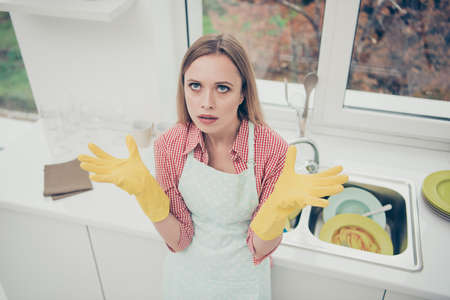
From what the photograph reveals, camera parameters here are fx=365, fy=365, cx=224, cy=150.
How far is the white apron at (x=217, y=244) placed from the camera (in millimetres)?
913

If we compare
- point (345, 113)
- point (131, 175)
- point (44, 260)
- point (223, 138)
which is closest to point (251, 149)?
point (223, 138)

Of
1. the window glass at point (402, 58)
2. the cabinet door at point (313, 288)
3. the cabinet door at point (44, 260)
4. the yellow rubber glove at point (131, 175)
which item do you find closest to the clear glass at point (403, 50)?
the window glass at point (402, 58)

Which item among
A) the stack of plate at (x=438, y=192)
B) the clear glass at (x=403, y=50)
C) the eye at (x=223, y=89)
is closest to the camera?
the eye at (x=223, y=89)

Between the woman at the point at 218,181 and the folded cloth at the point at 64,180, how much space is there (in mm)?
448

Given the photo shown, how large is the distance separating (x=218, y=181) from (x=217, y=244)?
200 millimetres

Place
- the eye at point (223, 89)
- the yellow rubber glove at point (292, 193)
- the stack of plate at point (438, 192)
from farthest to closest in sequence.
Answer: the stack of plate at point (438, 192), the eye at point (223, 89), the yellow rubber glove at point (292, 193)

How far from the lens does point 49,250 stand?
1354 mm

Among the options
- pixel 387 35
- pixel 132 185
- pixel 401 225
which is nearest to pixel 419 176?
pixel 401 225

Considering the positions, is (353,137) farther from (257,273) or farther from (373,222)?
(257,273)

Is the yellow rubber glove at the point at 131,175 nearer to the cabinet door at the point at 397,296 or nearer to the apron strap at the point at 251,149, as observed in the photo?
the apron strap at the point at 251,149

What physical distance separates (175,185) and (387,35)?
3.22 feet

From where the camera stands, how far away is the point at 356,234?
48.1 inches

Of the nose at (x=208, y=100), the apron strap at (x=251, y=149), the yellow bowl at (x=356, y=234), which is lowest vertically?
the yellow bowl at (x=356, y=234)

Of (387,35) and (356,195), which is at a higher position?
(387,35)
